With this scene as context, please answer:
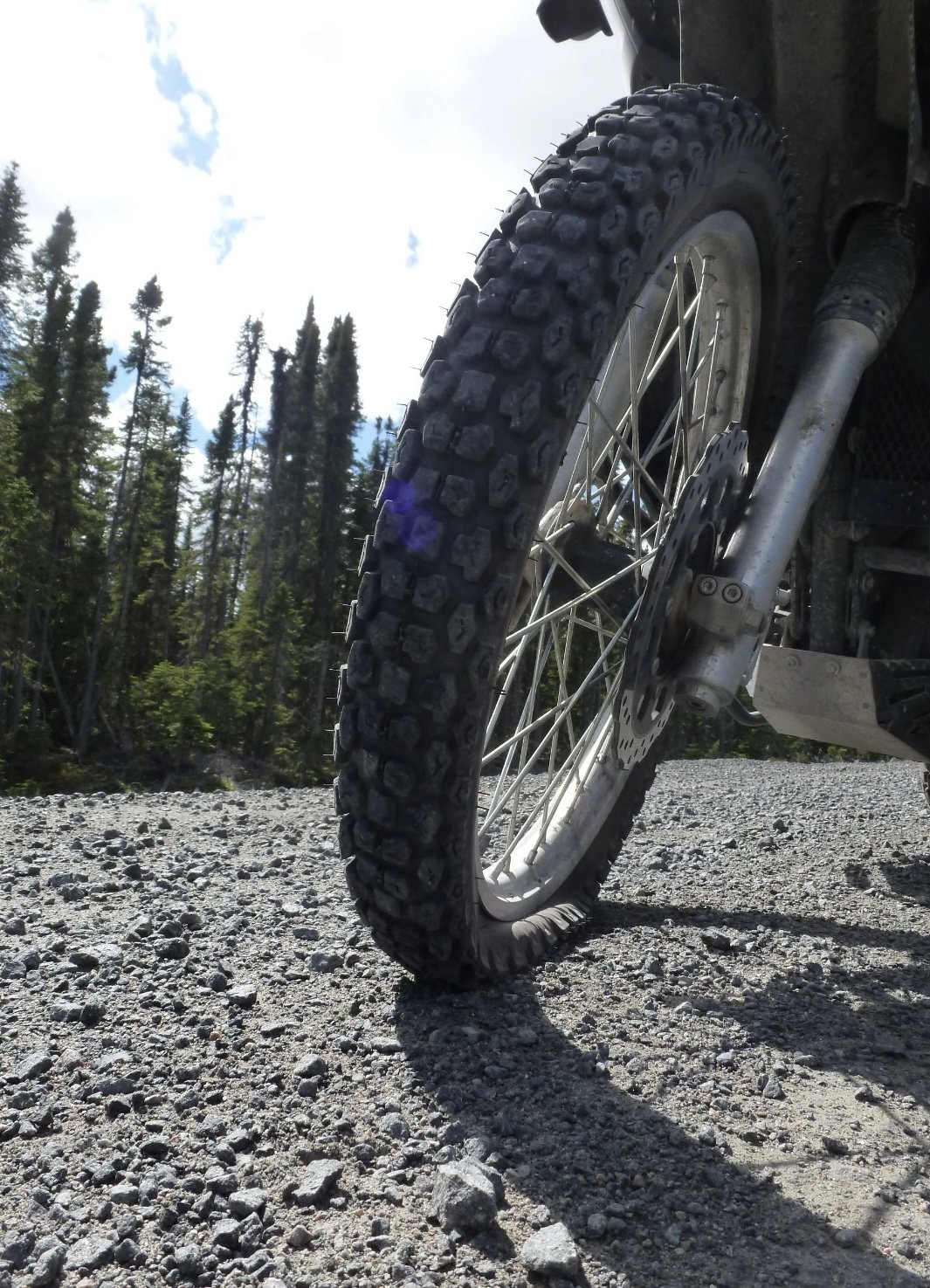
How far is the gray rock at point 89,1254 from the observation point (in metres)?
1.39

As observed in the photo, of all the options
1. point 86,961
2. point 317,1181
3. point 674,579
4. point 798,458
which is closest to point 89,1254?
point 317,1181

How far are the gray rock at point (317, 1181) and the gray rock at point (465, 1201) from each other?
0.56ft

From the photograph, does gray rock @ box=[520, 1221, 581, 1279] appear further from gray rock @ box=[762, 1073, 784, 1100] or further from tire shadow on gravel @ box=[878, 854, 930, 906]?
tire shadow on gravel @ box=[878, 854, 930, 906]

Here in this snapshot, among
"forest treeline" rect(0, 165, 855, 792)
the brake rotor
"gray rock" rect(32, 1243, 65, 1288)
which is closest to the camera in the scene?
"gray rock" rect(32, 1243, 65, 1288)

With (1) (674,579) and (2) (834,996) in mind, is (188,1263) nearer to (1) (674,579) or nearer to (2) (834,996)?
(1) (674,579)

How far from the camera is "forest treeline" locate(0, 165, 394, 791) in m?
32.2

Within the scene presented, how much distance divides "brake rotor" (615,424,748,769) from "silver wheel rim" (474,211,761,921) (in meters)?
0.14

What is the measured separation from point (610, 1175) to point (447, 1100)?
0.35m

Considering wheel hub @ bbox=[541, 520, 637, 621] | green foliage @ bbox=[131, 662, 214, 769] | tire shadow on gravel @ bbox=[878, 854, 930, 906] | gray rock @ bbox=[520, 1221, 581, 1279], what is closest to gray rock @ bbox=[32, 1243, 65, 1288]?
gray rock @ bbox=[520, 1221, 581, 1279]

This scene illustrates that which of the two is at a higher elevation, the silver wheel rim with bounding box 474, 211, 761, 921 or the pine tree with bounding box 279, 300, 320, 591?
the pine tree with bounding box 279, 300, 320, 591

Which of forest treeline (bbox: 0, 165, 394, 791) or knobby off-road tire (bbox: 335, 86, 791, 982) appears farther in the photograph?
forest treeline (bbox: 0, 165, 394, 791)

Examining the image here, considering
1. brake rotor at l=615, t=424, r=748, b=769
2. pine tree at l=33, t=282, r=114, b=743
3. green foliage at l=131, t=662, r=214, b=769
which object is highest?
pine tree at l=33, t=282, r=114, b=743

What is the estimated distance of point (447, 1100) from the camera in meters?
1.87

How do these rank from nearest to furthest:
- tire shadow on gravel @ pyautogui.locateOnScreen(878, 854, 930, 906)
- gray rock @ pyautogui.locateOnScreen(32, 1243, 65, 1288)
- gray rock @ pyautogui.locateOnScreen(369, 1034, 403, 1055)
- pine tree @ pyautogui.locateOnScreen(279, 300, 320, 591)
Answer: gray rock @ pyautogui.locateOnScreen(32, 1243, 65, 1288) → gray rock @ pyautogui.locateOnScreen(369, 1034, 403, 1055) → tire shadow on gravel @ pyautogui.locateOnScreen(878, 854, 930, 906) → pine tree @ pyautogui.locateOnScreen(279, 300, 320, 591)
